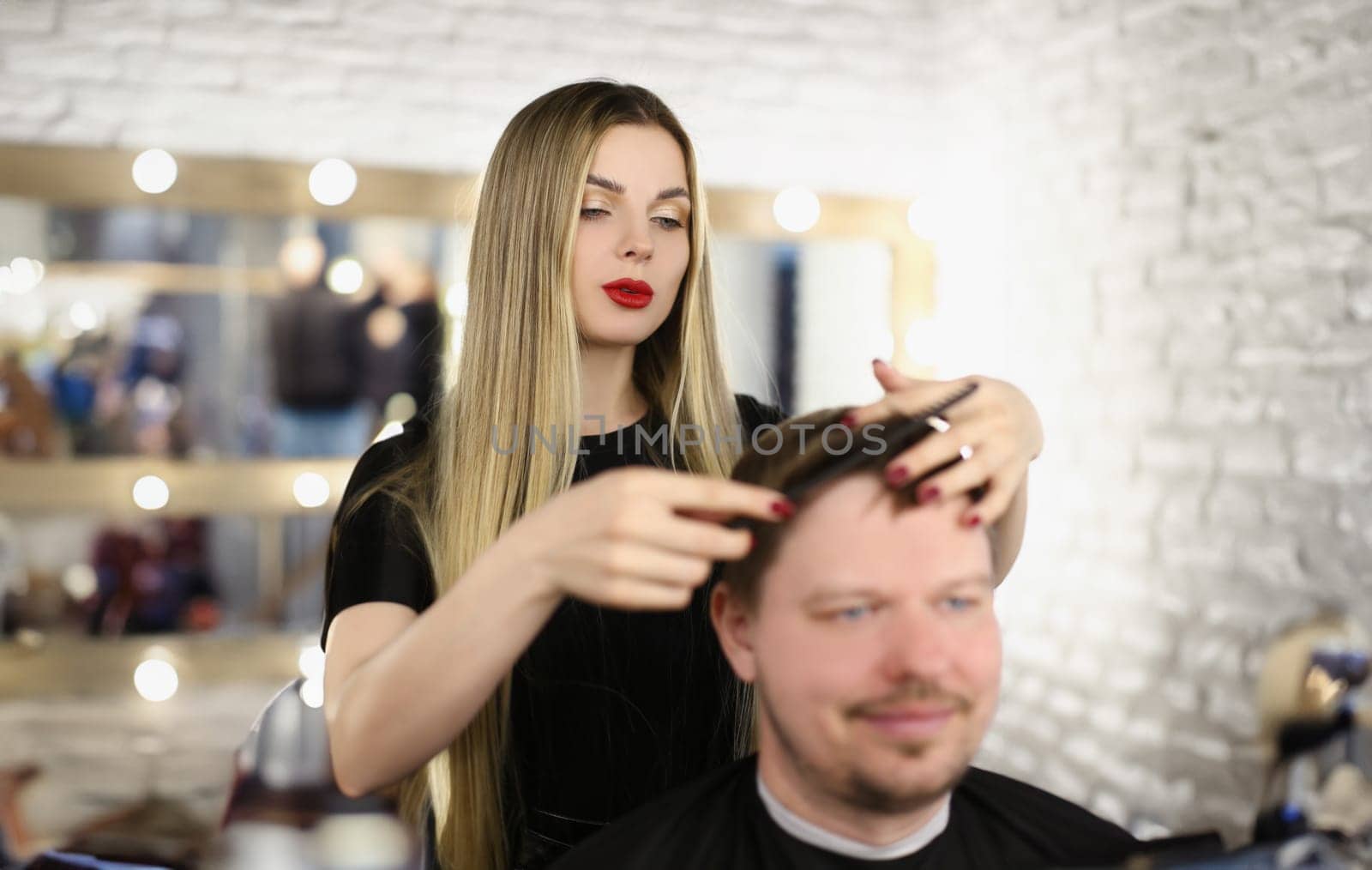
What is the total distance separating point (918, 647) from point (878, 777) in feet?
0.32

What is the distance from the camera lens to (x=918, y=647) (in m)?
0.74

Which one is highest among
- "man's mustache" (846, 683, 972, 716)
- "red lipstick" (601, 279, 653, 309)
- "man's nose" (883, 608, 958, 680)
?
"red lipstick" (601, 279, 653, 309)

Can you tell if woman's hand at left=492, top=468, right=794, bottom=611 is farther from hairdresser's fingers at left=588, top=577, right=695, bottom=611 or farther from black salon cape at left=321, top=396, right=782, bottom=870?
black salon cape at left=321, top=396, right=782, bottom=870

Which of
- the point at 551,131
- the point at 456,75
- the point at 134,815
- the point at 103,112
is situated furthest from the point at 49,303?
the point at 134,815

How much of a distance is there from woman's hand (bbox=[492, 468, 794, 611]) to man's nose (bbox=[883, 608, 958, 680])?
13 cm

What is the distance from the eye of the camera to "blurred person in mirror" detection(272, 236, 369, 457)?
254 centimetres

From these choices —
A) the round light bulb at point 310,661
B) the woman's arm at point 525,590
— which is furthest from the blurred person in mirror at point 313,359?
the woman's arm at point 525,590

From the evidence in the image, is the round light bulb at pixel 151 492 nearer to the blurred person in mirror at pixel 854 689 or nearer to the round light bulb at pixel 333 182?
the round light bulb at pixel 333 182

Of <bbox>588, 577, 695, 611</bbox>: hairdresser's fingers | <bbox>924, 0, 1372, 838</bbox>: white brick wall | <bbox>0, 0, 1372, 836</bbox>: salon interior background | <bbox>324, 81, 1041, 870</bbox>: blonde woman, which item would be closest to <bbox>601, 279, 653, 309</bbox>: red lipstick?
<bbox>324, 81, 1041, 870</bbox>: blonde woman

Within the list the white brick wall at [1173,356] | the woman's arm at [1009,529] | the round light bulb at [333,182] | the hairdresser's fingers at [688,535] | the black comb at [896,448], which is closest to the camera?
the hairdresser's fingers at [688,535]

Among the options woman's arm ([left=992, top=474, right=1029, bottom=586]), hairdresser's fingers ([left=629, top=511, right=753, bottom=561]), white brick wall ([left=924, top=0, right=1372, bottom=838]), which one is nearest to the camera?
hairdresser's fingers ([left=629, top=511, right=753, bottom=561])

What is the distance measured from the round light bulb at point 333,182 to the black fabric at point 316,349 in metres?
0.21

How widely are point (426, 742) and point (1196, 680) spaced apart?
1.72 m

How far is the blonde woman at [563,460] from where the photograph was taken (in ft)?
3.32
